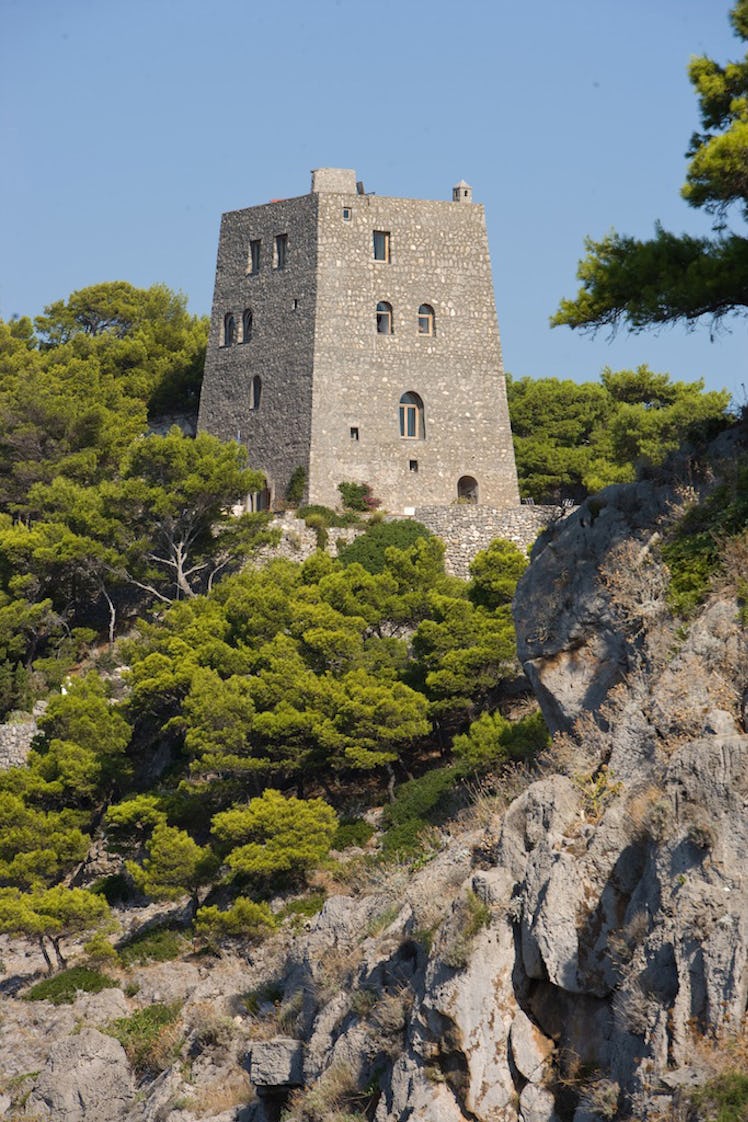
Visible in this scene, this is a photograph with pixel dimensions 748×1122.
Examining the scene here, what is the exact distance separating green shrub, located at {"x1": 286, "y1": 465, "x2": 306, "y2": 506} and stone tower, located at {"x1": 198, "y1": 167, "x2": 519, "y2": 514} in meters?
0.15

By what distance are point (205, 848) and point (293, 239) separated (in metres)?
19.6

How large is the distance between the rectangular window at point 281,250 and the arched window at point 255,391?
8.91ft

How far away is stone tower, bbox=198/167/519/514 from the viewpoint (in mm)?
44531

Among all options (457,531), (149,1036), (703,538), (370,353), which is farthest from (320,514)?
(703,538)

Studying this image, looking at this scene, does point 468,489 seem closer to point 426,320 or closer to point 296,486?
point 426,320

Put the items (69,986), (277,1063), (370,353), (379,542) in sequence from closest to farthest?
(277,1063) < (69,986) < (379,542) < (370,353)

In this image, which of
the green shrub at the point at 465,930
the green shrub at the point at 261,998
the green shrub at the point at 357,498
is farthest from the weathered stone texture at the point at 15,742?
the green shrub at the point at 465,930

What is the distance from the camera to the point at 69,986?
28484 millimetres

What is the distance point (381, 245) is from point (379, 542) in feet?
29.5

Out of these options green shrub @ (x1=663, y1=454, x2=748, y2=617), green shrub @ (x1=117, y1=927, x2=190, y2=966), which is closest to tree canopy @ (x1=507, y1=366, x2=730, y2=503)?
green shrub @ (x1=117, y1=927, x2=190, y2=966)

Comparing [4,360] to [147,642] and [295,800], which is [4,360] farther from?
[295,800]

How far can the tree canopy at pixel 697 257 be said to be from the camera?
19484 millimetres

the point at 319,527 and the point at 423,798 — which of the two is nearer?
the point at 423,798

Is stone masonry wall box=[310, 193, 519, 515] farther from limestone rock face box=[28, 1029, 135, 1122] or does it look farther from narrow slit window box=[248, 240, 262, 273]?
limestone rock face box=[28, 1029, 135, 1122]
